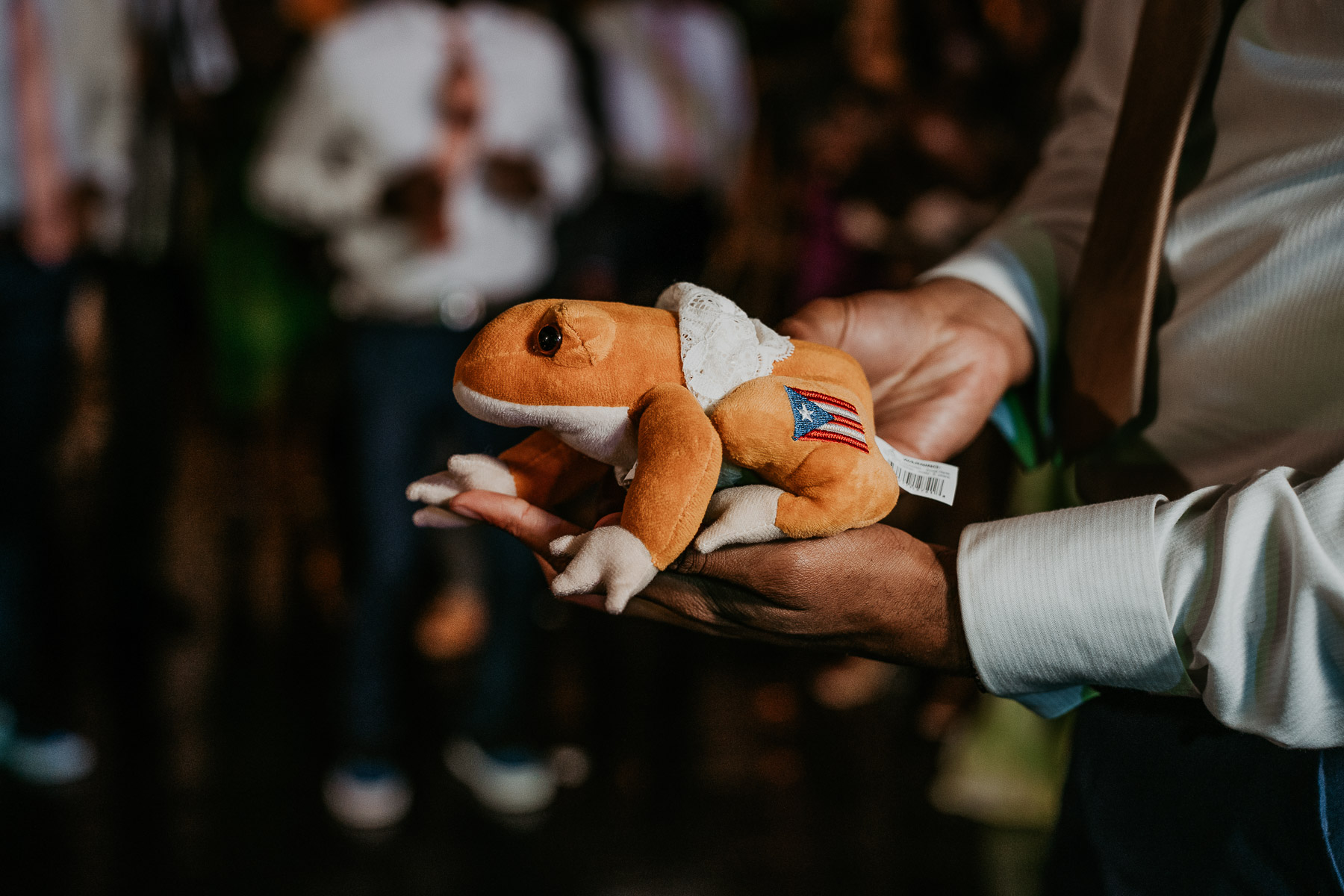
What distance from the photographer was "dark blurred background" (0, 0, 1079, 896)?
4.55 feet

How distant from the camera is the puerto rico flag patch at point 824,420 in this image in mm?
462

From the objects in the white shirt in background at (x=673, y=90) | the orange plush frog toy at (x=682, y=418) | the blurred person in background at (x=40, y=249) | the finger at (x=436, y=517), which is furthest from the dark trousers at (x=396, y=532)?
the orange plush frog toy at (x=682, y=418)

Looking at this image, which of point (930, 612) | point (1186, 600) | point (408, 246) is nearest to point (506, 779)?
point (408, 246)

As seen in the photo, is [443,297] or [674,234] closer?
[443,297]

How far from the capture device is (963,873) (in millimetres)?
1354

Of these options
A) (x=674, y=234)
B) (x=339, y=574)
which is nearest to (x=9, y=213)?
(x=339, y=574)

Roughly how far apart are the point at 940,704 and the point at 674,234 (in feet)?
3.68

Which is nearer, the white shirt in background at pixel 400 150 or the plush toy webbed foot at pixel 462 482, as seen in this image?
the plush toy webbed foot at pixel 462 482

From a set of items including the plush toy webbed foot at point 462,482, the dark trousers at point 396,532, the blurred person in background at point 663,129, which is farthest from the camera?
the blurred person in background at point 663,129

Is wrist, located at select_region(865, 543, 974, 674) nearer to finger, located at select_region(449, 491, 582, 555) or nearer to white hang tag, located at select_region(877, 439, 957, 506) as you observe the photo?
white hang tag, located at select_region(877, 439, 957, 506)

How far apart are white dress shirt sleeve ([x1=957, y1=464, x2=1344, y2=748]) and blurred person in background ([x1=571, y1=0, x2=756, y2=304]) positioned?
137 cm

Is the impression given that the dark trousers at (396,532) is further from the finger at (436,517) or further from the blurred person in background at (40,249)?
the finger at (436,517)

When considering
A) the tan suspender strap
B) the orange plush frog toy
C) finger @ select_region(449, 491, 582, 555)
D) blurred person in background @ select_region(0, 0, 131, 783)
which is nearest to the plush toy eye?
the orange plush frog toy

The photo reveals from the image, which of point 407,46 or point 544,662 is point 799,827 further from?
point 407,46
